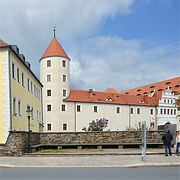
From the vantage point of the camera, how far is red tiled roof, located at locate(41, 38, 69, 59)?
51.2 meters

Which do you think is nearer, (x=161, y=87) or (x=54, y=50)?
(x=54, y=50)

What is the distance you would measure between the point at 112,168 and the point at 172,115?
58.3 m

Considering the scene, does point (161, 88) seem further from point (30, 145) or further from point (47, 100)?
point (30, 145)

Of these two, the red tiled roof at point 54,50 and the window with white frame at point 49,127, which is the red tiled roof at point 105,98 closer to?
the window with white frame at point 49,127

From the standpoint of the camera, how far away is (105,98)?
2266 inches

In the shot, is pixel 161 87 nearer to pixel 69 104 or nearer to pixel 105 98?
pixel 105 98

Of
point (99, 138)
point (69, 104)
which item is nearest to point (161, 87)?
point (69, 104)

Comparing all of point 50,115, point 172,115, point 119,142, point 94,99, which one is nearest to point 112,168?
point 119,142

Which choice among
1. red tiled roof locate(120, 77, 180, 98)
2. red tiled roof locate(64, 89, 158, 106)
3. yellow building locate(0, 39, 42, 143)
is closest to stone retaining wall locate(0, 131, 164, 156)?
yellow building locate(0, 39, 42, 143)

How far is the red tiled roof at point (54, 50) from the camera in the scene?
5116cm

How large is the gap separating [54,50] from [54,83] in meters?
7.10

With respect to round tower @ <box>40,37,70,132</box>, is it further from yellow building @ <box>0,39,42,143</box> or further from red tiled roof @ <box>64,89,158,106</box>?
yellow building @ <box>0,39,42,143</box>

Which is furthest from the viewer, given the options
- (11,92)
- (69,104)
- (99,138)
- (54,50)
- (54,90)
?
(54,50)

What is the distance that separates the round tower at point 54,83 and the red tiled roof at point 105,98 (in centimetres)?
257
